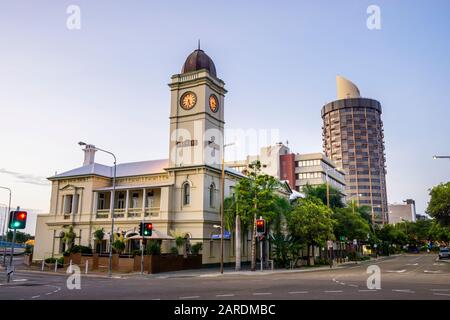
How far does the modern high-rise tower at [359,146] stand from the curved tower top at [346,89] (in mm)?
3524

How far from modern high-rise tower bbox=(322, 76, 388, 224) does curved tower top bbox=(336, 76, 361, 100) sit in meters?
3.52

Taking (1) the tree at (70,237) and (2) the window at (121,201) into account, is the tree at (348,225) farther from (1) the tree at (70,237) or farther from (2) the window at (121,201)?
(1) the tree at (70,237)

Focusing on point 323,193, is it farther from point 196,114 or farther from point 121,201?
point 121,201

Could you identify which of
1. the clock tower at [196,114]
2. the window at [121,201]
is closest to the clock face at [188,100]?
the clock tower at [196,114]

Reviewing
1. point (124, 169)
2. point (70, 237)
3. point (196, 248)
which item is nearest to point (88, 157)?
point (124, 169)

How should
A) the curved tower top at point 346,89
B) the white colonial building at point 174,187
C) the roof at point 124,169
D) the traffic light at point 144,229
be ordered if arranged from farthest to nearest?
1. the curved tower top at point 346,89
2. the roof at point 124,169
3. the white colonial building at point 174,187
4. the traffic light at point 144,229

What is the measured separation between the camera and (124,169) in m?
51.0

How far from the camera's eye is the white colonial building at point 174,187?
1682 inches

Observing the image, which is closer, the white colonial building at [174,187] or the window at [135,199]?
the white colonial building at [174,187]

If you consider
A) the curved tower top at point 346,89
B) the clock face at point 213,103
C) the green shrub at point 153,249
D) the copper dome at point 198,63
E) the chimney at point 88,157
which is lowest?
the green shrub at point 153,249

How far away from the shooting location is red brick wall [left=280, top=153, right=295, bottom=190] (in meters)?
114
